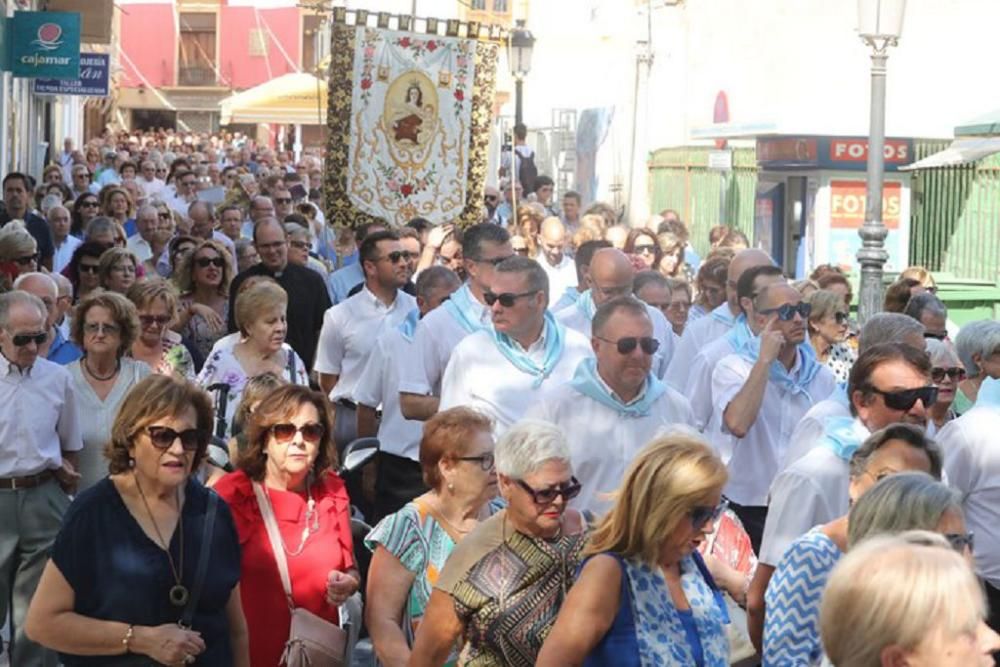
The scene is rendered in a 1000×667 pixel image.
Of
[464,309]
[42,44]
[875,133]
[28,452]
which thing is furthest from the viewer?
[42,44]

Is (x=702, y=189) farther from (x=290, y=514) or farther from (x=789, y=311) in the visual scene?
(x=290, y=514)

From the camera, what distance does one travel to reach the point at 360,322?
10953 mm

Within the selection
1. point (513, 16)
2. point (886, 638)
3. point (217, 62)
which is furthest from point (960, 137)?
point (217, 62)

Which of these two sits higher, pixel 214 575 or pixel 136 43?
pixel 136 43

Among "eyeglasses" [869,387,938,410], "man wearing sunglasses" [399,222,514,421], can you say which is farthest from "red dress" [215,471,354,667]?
"man wearing sunglasses" [399,222,514,421]

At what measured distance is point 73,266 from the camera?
13.0m

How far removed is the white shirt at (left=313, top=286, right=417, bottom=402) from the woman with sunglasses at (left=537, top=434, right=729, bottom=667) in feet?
19.0

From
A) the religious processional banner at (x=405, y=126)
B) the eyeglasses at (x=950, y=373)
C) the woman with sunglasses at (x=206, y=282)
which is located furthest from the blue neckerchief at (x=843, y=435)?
the religious processional banner at (x=405, y=126)

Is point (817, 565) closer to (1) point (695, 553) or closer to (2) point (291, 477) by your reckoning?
(1) point (695, 553)

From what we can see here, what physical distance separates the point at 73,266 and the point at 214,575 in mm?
7493

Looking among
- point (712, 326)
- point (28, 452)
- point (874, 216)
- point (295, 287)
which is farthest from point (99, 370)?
point (874, 216)

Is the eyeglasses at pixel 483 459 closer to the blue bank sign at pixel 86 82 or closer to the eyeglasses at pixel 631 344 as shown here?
the eyeglasses at pixel 631 344

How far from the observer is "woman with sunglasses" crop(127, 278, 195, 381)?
9.50 metres

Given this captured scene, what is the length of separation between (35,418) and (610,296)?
3.14m
